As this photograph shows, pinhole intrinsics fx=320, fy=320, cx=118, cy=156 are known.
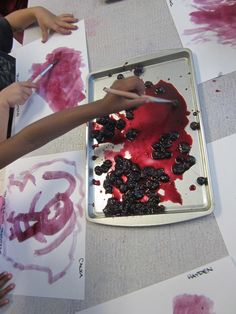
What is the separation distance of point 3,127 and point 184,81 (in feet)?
1.56

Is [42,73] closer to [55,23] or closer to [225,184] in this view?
[55,23]

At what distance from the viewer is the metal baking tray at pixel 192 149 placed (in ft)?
2.00

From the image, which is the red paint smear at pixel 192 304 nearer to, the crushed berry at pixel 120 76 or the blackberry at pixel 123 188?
the blackberry at pixel 123 188

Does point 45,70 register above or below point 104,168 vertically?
above

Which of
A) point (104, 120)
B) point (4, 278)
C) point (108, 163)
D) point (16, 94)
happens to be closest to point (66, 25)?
point (16, 94)

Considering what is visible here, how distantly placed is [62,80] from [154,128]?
0.32m

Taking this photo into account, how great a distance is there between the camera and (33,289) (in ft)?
2.18

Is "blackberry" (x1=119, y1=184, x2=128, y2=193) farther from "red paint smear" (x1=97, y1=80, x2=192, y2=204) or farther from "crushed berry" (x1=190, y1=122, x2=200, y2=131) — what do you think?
"crushed berry" (x1=190, y1=122, x2=200, y2=131)

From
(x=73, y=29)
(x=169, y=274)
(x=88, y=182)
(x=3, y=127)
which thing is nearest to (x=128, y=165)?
(x=88, y=182)

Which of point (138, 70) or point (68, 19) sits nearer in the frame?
point (138, 70)

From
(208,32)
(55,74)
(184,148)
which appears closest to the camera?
(184,148)

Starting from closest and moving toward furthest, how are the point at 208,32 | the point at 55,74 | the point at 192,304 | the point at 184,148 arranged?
1. the point at 192,304
2. the point at 184,148
3. the point at 208,32
4. the point at 55,74

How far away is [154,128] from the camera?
0.70 meters

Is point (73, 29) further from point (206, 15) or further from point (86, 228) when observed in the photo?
point (86, 228)
